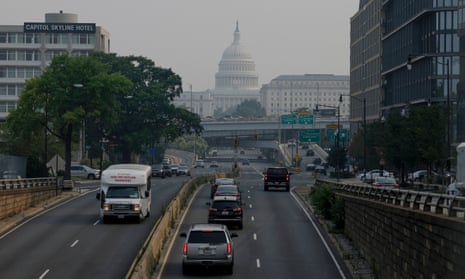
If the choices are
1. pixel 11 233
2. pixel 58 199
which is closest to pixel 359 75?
pixel 58 199

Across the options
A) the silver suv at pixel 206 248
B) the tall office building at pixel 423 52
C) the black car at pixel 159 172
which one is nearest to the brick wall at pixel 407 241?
the silver suv at pixel 206 248

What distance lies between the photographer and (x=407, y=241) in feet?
102

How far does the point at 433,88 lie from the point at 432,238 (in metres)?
77.7

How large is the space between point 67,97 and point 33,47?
6643 centimetres

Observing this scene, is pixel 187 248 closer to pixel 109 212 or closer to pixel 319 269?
pixel 319 269

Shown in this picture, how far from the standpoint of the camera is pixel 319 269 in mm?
39156

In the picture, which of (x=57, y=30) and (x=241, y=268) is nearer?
(x=241, y=268)

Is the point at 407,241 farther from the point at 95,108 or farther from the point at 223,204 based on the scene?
the point at 95,108

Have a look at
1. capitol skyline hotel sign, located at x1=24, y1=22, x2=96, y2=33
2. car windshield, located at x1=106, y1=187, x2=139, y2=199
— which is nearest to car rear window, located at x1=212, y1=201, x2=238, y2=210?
car windshield, located at x1=106, y1=187, x2=139, y2=199

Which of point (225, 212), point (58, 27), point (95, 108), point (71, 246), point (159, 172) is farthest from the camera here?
point (58, 27)

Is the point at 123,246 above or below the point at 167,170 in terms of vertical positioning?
below

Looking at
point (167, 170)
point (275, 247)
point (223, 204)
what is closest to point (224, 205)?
point (223, 204)

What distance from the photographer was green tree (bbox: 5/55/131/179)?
305ft

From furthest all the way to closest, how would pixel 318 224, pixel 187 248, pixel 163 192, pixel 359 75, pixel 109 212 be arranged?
pixel 359 75 < pixel 163 192 < pixel 318 224 < pixel 109 212 < pixel 187 248
